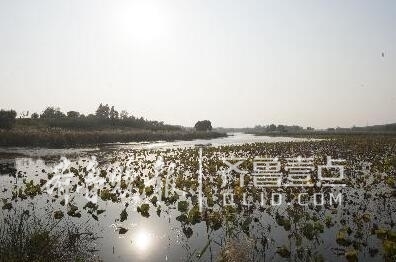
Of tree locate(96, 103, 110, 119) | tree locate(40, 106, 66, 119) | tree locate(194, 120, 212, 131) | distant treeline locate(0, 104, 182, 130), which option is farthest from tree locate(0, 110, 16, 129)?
tree locate(194, 120, 212, 131)

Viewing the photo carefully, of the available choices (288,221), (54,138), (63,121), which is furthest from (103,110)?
(288,221)

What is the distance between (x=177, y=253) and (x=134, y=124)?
282 feet

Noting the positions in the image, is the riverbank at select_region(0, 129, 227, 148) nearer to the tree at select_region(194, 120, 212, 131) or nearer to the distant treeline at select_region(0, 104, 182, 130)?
the distant treeline at select_region(0, 104, 182, 130)

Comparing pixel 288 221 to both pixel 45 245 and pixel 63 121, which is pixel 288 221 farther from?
pixel 63 121

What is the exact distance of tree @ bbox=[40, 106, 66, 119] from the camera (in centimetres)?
8602

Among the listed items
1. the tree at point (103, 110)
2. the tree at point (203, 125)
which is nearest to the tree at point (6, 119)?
the tree at point (103, 110)

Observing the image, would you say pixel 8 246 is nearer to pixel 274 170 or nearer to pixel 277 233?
pixel 277 233

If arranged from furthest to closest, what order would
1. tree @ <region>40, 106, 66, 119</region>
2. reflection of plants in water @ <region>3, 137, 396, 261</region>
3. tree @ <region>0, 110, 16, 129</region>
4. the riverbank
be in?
tree @ <region>40, 106, 66, 119</region>, tree @ <region>0, 110, 16, 129</region>, the riverbank, reflection of plants in water @ <region>3, 137, 396, 261</region>

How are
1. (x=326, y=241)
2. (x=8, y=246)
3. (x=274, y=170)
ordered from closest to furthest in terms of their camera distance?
(x=8, y=246) < (x=326, y=241) < (x=274, y=170)

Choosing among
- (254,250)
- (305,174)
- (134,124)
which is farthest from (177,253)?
(134,124)

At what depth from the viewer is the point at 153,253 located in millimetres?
7906

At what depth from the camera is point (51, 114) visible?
294 ft

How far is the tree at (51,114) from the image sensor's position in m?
86.0

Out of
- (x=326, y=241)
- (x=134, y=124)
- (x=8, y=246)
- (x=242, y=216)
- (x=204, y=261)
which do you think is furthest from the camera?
(x=134, y=124)
